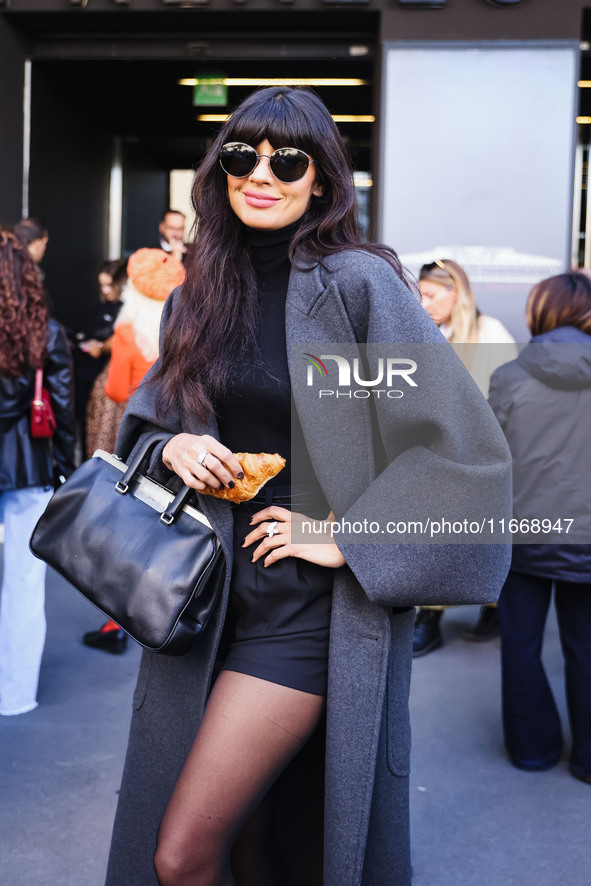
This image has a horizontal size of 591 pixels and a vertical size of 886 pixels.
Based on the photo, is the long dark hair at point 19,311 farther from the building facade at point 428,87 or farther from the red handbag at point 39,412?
the building facade at point 428,87

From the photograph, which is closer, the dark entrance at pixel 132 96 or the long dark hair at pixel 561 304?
the long dark hair at pixel 561 304

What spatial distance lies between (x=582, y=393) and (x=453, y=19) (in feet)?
16.5

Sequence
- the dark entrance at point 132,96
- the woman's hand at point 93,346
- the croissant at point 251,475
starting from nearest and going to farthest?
the croissant at point 251,475 → the dark entrance at point 132,96 → the woman's hand at point 93,346

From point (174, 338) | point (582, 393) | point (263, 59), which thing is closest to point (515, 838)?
point (582, 393)

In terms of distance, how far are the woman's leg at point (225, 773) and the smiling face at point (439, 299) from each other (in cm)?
361

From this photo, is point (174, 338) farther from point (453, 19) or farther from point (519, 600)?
point (453, 19)

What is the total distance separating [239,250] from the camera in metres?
2.33

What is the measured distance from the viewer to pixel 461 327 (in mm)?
5465

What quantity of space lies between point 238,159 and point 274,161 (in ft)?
0.32

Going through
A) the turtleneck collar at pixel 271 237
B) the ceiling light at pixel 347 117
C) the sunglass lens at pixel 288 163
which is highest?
the ceiling light at pixel 347 117

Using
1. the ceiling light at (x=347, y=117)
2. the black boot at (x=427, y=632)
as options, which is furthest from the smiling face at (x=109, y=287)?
the black boot at (x=427, y=632)

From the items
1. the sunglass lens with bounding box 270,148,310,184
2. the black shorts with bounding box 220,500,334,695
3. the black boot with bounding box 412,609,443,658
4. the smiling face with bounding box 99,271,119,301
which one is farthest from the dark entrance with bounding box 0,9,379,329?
the black shorts with bounding box 220,500,334,695

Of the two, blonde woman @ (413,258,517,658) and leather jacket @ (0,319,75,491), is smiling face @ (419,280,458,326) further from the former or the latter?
leather jacket @ (0,319,75,491)

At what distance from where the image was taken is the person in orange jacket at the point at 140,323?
515 cm
